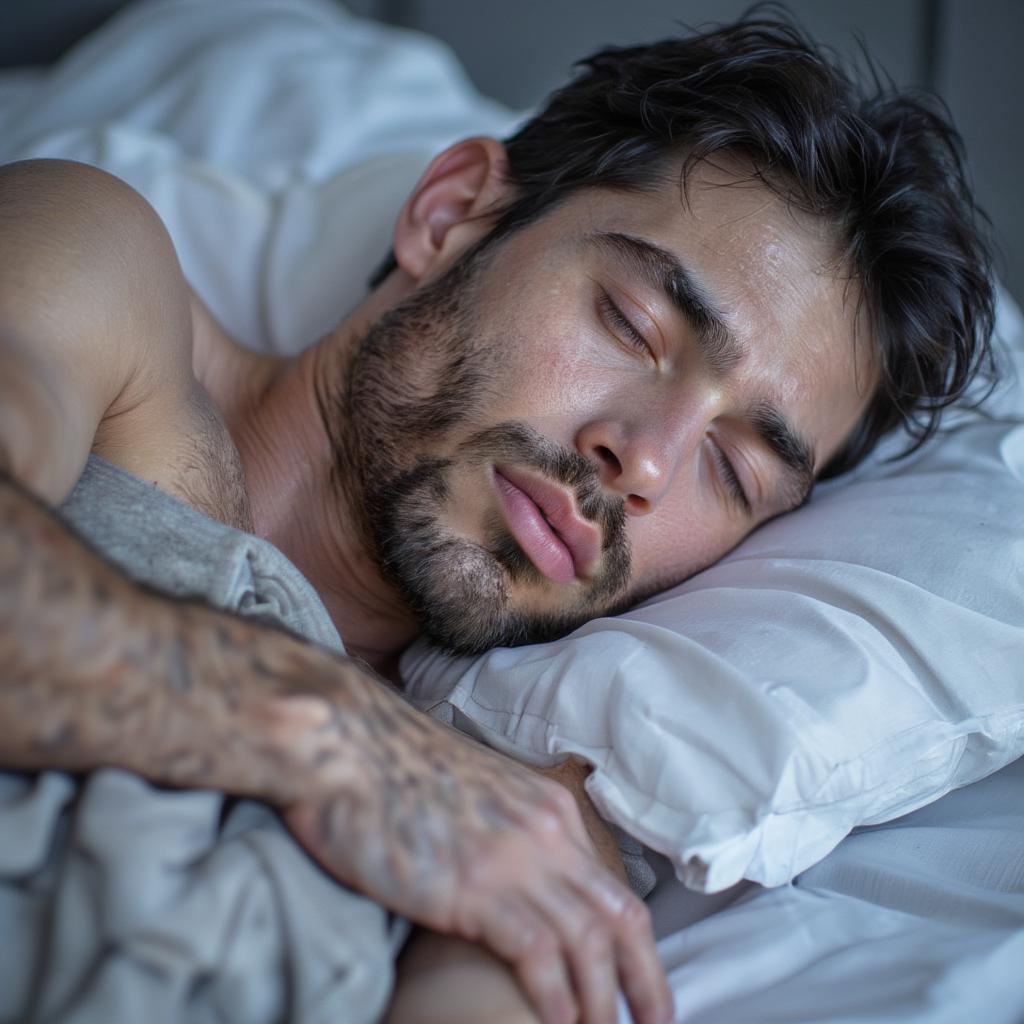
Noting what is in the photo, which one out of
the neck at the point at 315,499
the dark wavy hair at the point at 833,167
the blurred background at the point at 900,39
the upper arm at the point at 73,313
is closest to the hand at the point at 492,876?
the upper arm at the point at 73,313

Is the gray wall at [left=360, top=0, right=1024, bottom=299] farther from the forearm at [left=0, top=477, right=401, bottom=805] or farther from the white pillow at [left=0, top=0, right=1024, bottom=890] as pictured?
the forearm at [left=0, top=477, right=401, bottom=805]

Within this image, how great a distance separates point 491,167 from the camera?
1.31m

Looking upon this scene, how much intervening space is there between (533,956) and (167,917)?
213mm

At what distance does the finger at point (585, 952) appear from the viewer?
0.61 m

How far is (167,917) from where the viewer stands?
52 centimetres

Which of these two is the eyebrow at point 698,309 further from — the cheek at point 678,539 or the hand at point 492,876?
the hand at point 492,876

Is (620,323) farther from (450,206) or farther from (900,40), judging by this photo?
(900,40)

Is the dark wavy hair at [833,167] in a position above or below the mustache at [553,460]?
above

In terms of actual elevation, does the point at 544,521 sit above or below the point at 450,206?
below

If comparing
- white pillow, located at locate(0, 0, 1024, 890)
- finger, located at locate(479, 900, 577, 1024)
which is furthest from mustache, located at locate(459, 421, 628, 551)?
finger, located at locate(479, 900, 577, 1024)

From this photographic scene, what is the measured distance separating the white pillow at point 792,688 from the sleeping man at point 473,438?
83mm

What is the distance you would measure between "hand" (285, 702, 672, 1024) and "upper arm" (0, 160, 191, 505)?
0.98 feet

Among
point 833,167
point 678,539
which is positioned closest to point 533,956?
point 678,539

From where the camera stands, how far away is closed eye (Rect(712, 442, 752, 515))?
1116mm
